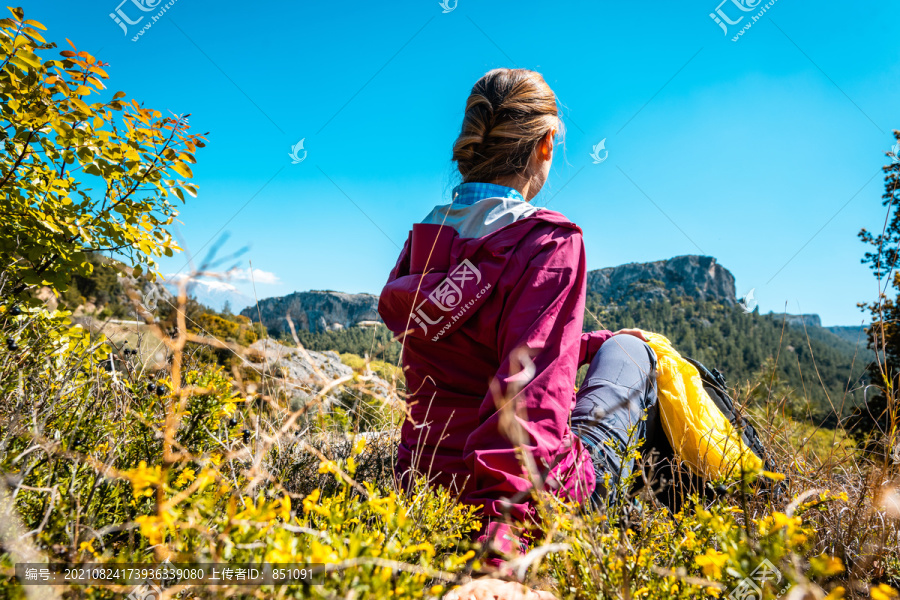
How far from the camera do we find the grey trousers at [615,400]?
1.46 metres

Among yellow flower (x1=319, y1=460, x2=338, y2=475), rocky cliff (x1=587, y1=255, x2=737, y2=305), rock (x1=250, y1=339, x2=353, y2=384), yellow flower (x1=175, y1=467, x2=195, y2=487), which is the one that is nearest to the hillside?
rocky cliff (x1=587, y1=255, x2=737, y2=305)

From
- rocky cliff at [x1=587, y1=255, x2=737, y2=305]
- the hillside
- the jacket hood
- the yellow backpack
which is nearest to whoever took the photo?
the jacket hood

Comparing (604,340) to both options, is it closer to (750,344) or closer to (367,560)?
(367,560)

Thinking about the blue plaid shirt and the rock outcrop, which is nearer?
the rock outcrop

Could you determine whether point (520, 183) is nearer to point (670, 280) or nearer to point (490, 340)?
point (490, 340)

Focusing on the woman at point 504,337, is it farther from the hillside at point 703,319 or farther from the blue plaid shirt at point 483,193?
the hillside at point 703,319

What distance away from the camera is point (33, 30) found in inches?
68.9

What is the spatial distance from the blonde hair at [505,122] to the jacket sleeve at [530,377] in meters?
0.50

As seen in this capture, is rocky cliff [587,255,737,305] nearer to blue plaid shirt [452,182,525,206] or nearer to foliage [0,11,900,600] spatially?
blue plaid shirt [452,182,525,206]

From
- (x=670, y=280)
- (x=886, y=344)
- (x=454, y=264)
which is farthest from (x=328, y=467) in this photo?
(x=670, y=280)

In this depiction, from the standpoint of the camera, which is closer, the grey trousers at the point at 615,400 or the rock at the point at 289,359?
the rock at the point at 289,359

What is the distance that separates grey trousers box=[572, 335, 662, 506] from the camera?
1.46 m

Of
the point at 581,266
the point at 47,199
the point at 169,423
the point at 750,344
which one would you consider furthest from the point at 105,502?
the point at 750,344

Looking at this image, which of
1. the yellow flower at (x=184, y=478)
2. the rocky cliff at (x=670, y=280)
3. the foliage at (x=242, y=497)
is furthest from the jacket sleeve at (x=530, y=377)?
the rocky cliff at (x=670, y=280)
